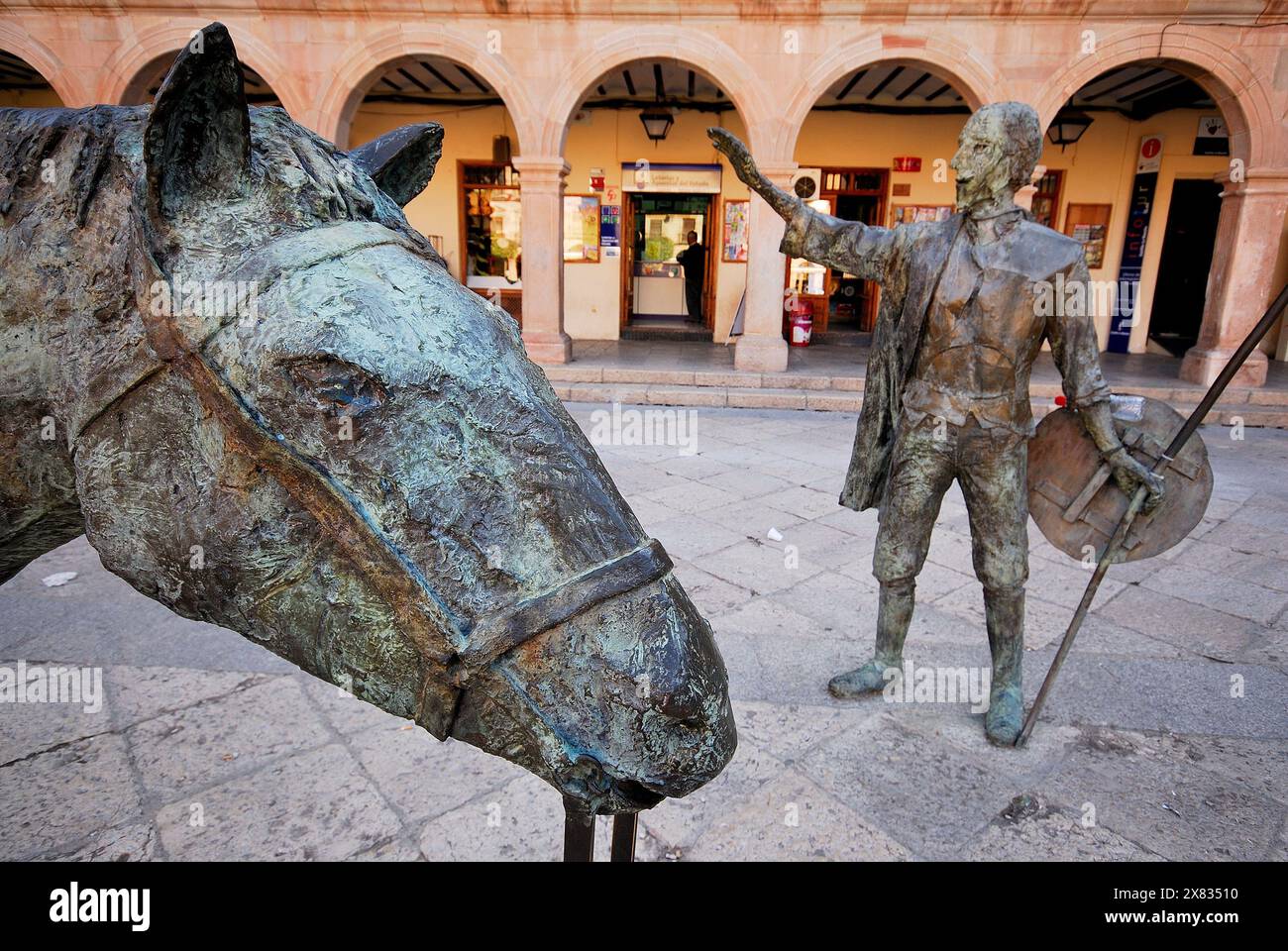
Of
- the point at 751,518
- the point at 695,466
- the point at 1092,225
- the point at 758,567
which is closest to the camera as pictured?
the point at 758,567

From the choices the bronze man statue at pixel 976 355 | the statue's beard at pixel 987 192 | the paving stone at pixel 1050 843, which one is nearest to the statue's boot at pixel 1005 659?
the bronze man statue at pixel 976 355

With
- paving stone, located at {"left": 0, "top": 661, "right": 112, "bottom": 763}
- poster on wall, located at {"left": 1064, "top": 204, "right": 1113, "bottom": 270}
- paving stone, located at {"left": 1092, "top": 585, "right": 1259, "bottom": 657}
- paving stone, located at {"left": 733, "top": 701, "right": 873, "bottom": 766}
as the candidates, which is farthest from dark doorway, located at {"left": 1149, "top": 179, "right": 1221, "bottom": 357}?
paving stone, located at {"left": 0, "top": 661, "right": 112, "bottom": 763}

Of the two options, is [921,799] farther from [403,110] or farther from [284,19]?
[403,110]

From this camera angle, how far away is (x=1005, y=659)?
129 inches

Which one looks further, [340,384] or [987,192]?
[987,192]

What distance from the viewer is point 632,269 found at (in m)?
14.8

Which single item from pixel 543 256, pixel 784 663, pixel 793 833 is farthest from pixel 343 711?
pixel 543 256

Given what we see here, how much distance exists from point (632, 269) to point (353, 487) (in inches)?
575

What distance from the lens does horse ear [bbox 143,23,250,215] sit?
75 cm

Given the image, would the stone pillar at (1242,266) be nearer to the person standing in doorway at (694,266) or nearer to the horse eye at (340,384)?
the person standing in doorway at (694,266)

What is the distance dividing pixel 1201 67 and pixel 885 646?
33.3ft

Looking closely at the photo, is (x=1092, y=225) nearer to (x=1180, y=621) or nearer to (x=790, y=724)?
(x=1180, y=621)

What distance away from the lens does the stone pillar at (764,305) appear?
1017cm

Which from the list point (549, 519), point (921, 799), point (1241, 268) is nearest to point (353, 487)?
point (549, 519)
